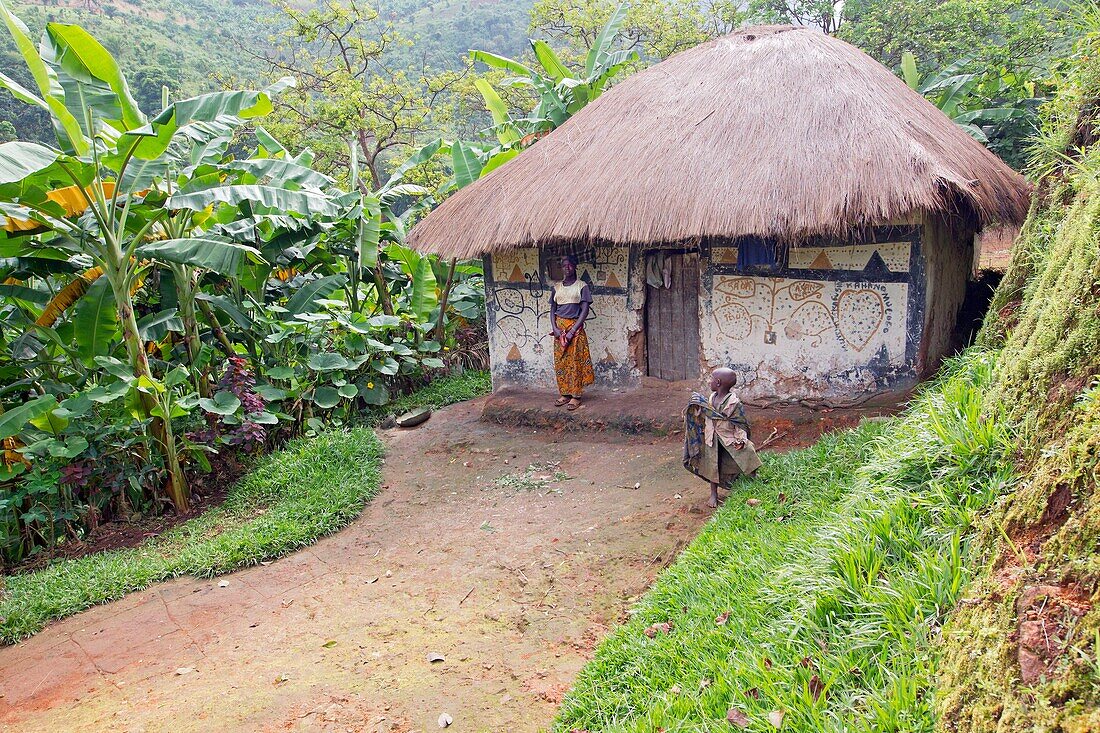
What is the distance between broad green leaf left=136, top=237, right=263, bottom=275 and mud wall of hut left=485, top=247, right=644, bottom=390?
120 inches

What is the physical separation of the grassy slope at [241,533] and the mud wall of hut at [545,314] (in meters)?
1.84

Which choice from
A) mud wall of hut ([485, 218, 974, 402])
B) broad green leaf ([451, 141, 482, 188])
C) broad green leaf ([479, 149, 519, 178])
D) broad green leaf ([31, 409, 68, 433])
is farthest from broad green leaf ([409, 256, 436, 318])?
broad green leaf ([31, 409, 68, 433])

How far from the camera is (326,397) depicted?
8281 mm

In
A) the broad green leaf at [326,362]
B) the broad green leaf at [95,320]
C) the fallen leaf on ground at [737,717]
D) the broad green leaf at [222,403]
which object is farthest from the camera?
the broad green leaf at [326,362]

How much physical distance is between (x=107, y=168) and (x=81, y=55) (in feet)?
3.11

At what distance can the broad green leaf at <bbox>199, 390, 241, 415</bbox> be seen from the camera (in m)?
6.79

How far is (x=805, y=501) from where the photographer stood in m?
4.24

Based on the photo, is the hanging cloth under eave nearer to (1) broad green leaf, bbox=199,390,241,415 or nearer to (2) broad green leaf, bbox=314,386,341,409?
(2) broad green leaf, bbox=314,386,341,409

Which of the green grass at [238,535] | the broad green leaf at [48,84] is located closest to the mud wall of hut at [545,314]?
the green grass at [238,535]

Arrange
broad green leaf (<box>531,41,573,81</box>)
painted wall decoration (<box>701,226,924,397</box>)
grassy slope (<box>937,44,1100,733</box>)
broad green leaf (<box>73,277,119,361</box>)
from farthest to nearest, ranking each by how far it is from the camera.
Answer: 1. broad green leaf (<box>531,41,573,81</box>)
2. painted wall decoration (<box>701,226,924,397</box>)
3. broad green leaf (<box>73,277,119,361</box>)
4. grassy slope (<box>937,44,1100,733</box>)

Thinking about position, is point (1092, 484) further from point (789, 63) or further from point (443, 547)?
point (789, 63)

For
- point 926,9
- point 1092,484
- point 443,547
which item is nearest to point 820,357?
point 443,547

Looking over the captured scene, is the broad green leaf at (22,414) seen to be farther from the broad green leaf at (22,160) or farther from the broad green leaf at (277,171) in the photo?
the broad green leaf at (277,171)

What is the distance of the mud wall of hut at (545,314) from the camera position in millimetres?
7730
